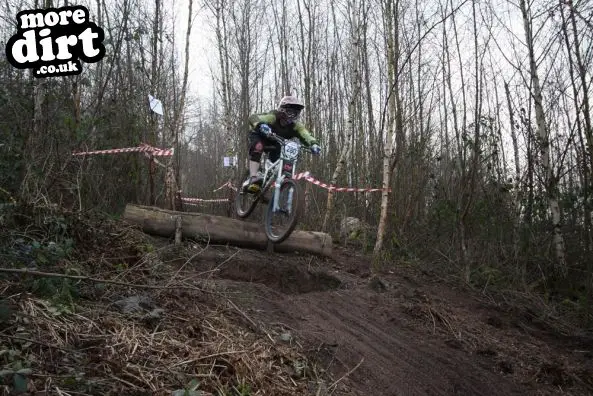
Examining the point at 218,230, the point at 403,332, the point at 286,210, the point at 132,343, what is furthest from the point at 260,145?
the point at 132,343

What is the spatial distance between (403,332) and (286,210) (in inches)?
80.7

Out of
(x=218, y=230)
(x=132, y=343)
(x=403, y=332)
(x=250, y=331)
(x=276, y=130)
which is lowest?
(x=403, y=332)

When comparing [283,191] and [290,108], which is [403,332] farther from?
[290,108]

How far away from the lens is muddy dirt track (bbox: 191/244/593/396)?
339cm

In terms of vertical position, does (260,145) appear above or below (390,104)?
below

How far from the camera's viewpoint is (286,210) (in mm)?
5738

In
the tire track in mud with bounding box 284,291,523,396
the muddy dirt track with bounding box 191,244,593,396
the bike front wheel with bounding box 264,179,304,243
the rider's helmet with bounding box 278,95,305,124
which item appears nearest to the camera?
the tire track in mud with bounding box 284,291,523,396

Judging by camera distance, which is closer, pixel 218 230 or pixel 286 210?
pixel 286 210

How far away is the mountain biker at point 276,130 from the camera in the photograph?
245 inches

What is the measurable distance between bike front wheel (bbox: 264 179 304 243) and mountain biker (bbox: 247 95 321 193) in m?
0.57

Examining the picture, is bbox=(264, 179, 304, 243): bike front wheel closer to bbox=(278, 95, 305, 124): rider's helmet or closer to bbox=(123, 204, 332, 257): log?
bbox=(123, 204, 332, 257): log

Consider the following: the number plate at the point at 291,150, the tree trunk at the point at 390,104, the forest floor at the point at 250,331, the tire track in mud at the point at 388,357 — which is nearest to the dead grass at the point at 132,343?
the forest floor at the point at 250,331

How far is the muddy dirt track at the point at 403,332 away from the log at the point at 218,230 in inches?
8.6

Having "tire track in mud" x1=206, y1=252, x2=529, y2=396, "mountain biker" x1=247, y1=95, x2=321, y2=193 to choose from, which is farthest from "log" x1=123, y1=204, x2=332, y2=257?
"mountain biker" x1=247, y1=95, x2=321, y2=193
